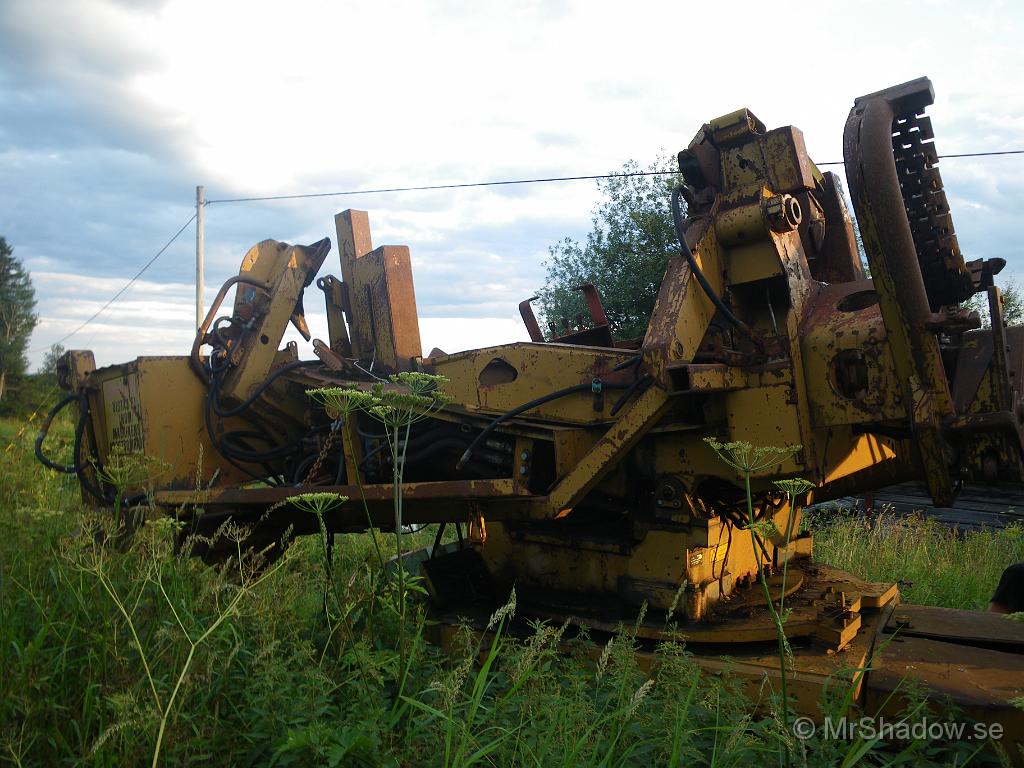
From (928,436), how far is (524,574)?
1986 mm

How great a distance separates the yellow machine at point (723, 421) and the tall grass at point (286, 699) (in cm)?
40

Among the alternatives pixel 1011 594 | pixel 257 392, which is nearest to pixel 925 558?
pixel 1011 594

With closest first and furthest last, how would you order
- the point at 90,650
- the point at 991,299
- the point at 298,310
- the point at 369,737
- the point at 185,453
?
1. the point at 369,737
2. the point at 90,650
3. the point at 991,299
4. the point at 185,453
5. the point at 298,310

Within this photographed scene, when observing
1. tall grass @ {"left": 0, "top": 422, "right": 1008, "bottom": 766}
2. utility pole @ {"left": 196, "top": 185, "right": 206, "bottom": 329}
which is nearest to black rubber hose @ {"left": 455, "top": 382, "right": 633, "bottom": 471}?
tall grass @ {"left": 0, "top": 422, "right": 1008, "bottom": 766}

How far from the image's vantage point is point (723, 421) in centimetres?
313

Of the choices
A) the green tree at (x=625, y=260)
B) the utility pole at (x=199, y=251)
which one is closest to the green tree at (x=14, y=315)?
the utility pole at (x=199, y=251)

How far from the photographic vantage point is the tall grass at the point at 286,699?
1.90 meters

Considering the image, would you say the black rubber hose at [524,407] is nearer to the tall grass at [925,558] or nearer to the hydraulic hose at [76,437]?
the hydraulic hose at [76,437]

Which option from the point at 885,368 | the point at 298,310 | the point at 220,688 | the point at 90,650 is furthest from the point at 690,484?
the point at 298,310

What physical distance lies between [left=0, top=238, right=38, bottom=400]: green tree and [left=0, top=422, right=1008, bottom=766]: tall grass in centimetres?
2903

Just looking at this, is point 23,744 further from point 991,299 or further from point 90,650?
point 991,299

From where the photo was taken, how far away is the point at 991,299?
2.67 m

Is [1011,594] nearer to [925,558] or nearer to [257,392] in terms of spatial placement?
[925,558]

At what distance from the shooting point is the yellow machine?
2643 millimetres
